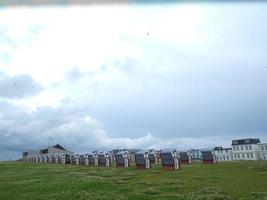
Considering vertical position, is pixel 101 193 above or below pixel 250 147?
below

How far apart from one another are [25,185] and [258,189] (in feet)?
53.8

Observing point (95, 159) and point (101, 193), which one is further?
point (95, 159)

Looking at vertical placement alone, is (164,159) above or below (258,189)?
above

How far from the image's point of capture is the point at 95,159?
59719mm

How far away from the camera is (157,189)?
24.5 m

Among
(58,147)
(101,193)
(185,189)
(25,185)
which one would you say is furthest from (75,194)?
(58,147)

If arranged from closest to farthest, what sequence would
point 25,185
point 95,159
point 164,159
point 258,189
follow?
point 258,189
point 25,185
point 164,159
point 95,159

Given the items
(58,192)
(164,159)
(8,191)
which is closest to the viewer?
(58,192)

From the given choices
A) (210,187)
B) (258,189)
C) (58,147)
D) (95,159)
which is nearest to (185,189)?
(210,187)

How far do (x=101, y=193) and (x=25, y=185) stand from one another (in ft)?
30.5

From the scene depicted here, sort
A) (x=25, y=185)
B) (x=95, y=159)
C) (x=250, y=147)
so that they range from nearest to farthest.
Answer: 1. (x=25, y=185)
2. (x=95, y=159)
3. (x=250, y=147)

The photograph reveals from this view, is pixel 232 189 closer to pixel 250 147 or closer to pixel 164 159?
pixel 164 159

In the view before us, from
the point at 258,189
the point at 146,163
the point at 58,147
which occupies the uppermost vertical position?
the point at 58,147

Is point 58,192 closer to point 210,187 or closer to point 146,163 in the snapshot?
point 210,187
